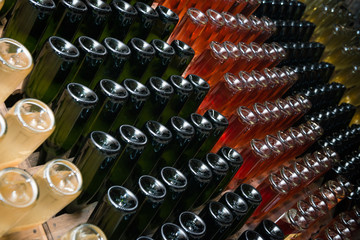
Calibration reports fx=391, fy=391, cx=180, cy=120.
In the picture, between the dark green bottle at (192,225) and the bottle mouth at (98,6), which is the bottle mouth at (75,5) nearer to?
the bottle mouth at (98,6)

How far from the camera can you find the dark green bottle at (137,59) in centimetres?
Result: 97

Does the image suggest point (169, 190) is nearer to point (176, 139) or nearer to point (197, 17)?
point (176, 139)

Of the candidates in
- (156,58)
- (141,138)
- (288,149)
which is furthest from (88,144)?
(288,149)

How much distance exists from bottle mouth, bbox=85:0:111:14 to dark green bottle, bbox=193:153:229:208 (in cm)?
44

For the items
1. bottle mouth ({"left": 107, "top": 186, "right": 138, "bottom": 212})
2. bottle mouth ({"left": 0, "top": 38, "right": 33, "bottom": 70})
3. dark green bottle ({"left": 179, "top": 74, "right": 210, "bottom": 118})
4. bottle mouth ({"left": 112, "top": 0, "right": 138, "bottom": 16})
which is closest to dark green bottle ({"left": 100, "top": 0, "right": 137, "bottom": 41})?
bottle mouth ({"left": 112, "top": 0, "right": 138, "bottom": 16})

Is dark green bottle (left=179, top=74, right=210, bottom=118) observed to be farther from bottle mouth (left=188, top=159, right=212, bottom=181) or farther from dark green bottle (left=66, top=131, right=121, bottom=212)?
dark green bottle (left=66, top=131, right=121, bottom=212)

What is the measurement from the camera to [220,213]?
0.92 metres

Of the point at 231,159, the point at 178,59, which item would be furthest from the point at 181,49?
the point at 231,159

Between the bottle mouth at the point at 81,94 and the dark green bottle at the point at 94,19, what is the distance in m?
0.21

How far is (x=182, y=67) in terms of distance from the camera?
3.77ft

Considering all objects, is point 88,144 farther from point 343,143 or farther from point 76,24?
point 343,143

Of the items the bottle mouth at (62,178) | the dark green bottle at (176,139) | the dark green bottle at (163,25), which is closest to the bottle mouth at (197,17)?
the dark green bottle at (163,25)

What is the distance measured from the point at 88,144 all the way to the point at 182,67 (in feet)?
1.57

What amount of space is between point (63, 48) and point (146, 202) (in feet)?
1.17
